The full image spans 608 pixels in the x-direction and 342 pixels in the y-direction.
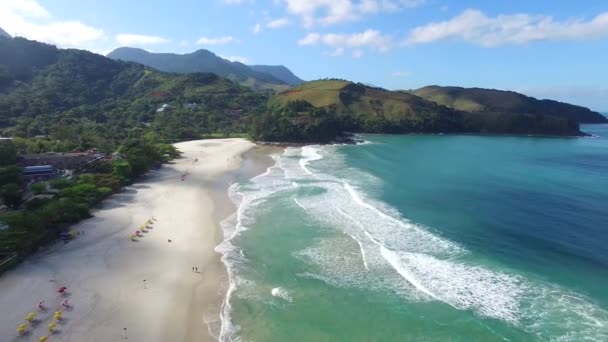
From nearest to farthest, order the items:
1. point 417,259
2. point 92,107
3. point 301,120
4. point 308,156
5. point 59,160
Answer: point 417,259
point 59,160
point 308,156
point 301,120
point 92,107

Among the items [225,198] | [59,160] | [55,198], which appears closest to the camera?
[55,198]

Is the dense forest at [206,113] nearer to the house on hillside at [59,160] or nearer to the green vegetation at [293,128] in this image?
the green vegetation at [293,128]

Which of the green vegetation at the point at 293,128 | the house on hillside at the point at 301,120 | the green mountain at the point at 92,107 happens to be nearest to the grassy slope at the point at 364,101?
the green mountain at the point at 92,107

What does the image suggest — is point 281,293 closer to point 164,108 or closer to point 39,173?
point 39,173

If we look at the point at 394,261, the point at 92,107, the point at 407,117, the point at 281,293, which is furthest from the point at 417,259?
the point at 92,107

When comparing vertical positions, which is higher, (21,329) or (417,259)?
(417,259)

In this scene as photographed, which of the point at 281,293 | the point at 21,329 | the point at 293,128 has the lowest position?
the point at 21,329

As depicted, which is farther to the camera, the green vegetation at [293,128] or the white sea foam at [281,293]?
the green vegetation at [293,128]
